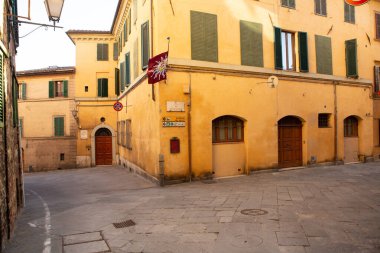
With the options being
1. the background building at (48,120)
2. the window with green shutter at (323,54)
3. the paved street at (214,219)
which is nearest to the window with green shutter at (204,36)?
the paved street at (214,219)

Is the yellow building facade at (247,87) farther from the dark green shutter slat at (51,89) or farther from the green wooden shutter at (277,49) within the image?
the dark green shutter slat at (51,89)

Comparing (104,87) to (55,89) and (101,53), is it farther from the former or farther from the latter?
(55,89)

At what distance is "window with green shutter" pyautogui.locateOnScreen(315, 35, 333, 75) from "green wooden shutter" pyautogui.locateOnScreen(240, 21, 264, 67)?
359cm

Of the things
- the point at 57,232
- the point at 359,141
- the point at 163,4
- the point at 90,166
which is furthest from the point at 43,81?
the point at 359,141

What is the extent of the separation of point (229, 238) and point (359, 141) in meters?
14.4

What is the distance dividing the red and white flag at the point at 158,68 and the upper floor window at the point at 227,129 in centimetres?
307

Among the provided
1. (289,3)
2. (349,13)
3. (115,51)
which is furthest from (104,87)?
(349,13)

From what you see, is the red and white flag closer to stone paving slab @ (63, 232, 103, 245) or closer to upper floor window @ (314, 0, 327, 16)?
stone paving slab @ (63, 232, 103, 245)

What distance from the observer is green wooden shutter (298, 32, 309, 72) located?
14398mm

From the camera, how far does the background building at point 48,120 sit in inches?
925

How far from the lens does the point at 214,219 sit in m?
6.75

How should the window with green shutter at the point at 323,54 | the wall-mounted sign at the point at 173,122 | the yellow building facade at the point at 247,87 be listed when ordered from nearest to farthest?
the wall-mounted sign at the point at 173,122, the yellow building facade at the point at 247,87, the window with green shutter at the point at 323,54

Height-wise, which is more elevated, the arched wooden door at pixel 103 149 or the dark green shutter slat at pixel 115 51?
the dark green shutter slat at pixel 115 51

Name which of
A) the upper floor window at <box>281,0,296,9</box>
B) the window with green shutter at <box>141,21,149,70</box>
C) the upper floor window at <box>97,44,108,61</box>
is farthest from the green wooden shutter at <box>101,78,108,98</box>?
the upper floor window at <box>281,0,296,9</box>
